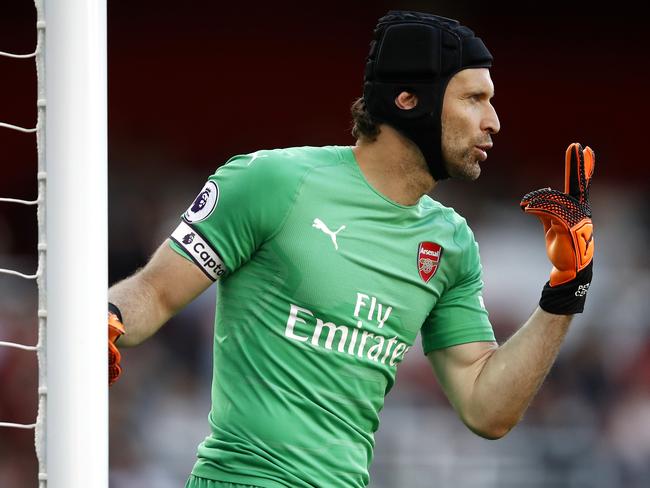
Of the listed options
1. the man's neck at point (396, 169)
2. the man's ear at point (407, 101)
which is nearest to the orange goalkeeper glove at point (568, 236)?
the man's neck at point (396, 169)

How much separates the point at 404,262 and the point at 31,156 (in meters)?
4.91

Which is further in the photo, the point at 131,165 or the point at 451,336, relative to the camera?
the point at 131,165

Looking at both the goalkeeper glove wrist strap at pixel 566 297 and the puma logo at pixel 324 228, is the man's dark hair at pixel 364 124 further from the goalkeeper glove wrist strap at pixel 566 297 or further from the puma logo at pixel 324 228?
the goalkeeper glove wrist strap at pixel 566 297

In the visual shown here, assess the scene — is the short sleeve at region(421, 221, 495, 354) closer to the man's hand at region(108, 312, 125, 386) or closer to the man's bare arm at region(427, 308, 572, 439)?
the man's bare arm at region(427, 308, 572, 439)

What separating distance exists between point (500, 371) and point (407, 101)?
0.71 meters

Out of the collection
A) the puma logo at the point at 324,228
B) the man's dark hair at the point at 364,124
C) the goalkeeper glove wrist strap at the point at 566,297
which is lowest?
the goalkeeper glove wrist strap at the point at 566,297

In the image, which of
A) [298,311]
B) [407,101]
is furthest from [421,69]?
[298,311]

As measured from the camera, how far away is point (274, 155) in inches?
119

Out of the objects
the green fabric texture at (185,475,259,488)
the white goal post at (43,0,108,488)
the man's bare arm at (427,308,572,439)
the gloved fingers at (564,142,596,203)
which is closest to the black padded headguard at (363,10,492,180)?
the gloved fingers at (564,142,596,203)

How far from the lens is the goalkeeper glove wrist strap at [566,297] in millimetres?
3084

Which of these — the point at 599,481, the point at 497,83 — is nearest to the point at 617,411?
the point at 599,481

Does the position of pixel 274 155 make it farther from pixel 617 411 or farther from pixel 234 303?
pixel 617 411

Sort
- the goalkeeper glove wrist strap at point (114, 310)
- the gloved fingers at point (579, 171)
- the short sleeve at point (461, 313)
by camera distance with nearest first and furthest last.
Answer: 1. the goalkeeper glove wrist strap at point (114, 310)
2. the gloved fingers at point (579, 171)
3. the short sleeve at point (461, 313)

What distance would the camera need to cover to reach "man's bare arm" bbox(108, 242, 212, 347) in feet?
8.80
